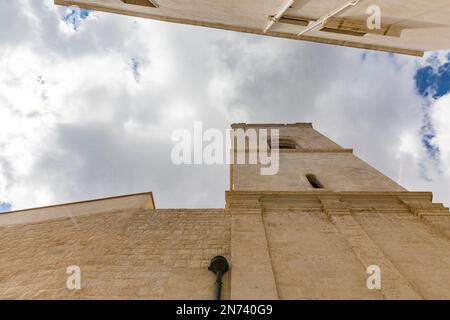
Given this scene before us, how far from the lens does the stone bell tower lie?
5.08m

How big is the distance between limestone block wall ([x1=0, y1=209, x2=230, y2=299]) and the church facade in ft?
0.09

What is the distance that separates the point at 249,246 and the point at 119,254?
3265 millimetres

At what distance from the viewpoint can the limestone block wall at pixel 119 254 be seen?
519cm

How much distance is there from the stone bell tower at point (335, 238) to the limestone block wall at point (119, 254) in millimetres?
729

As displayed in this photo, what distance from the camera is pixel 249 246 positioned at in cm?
604

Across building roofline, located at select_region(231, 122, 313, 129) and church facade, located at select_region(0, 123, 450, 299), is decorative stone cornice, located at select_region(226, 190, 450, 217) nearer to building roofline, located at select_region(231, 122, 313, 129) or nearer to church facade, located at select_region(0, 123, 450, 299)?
church facade, located at select_region(0, 123, 450, 299)

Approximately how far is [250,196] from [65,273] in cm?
523

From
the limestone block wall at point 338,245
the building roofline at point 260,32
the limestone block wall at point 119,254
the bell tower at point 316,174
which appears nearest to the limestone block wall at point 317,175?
the bell tower at point 316,174

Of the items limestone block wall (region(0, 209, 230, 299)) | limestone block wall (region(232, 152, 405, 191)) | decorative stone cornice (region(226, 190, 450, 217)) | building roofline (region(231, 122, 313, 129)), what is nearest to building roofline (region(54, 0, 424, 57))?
limestone block wall (region(232, 152, 405, 191))

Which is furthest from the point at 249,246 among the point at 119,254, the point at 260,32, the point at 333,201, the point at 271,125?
the point at 271,125

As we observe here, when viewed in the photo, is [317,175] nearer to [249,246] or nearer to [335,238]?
[335,238]

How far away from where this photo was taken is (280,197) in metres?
8.15

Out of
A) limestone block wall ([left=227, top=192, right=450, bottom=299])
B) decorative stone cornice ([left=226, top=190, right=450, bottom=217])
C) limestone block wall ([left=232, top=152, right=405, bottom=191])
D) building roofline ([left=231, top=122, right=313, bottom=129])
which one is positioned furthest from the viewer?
building roofline ([left=231, top=122, right=313, bottom=129])

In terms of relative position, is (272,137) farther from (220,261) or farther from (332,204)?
(220,261)
